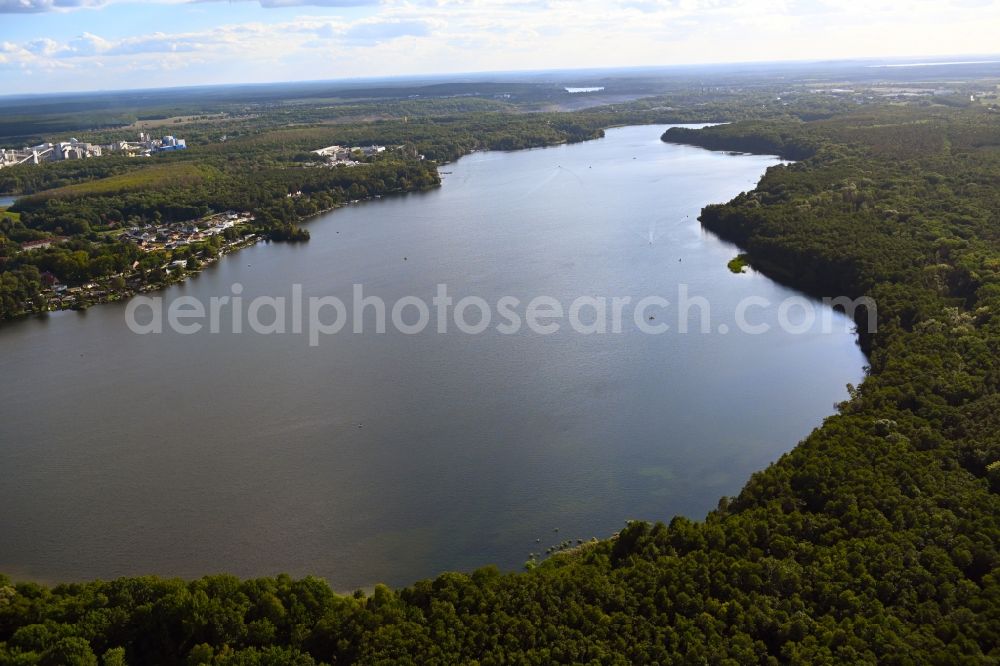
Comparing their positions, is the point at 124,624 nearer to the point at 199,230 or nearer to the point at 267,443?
the point at 267,443

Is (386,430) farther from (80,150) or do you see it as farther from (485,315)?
(80,150)

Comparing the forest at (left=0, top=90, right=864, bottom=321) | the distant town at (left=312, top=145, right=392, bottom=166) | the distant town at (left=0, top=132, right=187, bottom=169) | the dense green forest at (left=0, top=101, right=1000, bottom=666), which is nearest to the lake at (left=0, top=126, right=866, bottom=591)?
the dense green forest at (left=0, top=101, right=1000, bottom=666)

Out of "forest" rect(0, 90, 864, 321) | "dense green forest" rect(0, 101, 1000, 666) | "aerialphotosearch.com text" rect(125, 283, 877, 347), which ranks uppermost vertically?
"forest" rect(0, 90, 864, 321)

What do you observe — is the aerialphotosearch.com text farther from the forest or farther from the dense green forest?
the dense green forest

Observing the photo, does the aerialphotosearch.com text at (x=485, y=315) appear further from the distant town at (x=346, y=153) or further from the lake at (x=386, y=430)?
the distant town at (x=346, y=153)

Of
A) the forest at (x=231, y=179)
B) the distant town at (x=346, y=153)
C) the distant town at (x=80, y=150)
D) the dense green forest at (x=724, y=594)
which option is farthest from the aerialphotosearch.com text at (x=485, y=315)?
the distant town at (x=80, y=150)

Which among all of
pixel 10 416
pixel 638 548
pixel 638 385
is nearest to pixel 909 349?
pixel 638 385
